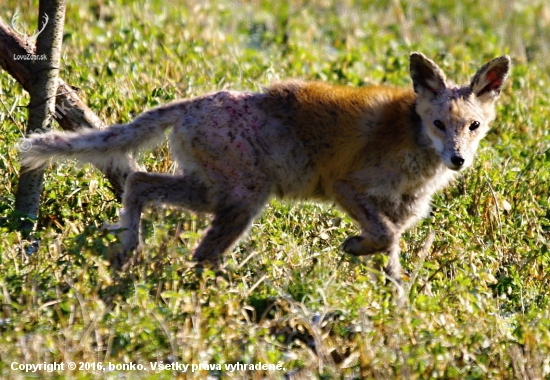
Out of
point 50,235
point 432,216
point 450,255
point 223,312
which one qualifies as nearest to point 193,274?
point 223,312

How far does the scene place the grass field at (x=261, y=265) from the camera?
5.07 meters

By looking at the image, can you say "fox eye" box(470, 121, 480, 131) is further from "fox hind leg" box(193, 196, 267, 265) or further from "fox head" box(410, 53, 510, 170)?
"fox hind leg" box(193, 196, 267, 265)

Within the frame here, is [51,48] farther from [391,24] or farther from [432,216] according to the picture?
[391,24]

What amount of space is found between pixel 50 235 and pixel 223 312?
5.46 ft

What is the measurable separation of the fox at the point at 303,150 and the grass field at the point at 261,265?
0.68 ft

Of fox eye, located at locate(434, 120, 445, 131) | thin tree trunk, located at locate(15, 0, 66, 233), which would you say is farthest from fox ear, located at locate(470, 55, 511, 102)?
thin tree trunk, located at locate(15, 0, 66, 233)

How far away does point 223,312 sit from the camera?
17.8ft

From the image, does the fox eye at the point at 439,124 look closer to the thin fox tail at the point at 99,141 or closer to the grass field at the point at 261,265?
→ the grass field at the point at 261,265

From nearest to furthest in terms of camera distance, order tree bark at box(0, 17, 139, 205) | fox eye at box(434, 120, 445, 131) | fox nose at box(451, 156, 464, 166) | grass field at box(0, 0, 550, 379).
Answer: grass field at box(0, 0, 550, 379) < fox nose at box(451, 156, 464, 166) < fox eye at box(434, 120, 445, 131) < tree bark at box(0, 17, 139, 205)

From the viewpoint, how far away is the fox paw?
248 inches

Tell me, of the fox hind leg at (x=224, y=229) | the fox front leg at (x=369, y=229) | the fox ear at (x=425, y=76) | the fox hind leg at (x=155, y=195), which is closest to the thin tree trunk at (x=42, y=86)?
the fox hind leg at (x=155, y=195)

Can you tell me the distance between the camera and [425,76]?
658cm

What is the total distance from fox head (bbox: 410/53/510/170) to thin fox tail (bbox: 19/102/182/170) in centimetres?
188

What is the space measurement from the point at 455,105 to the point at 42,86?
10.5 feet
